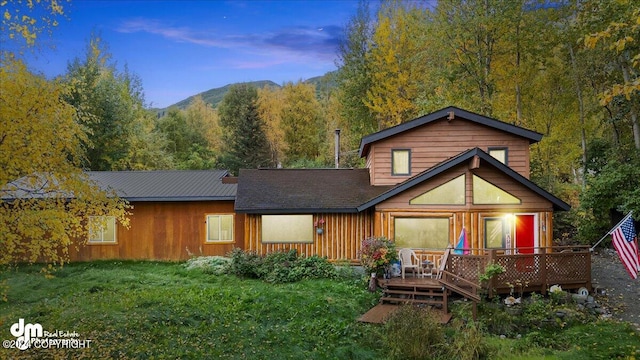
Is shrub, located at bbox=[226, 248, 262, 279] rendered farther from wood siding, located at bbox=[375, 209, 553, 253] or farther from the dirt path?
the dirt path

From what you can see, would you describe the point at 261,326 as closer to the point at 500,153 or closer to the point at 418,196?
the point at 418,196

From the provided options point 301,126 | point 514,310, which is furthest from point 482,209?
point 301,126

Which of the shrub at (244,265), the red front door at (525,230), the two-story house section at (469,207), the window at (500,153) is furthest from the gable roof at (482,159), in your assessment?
the shrub at (244,265)

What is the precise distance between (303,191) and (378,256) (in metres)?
4.58

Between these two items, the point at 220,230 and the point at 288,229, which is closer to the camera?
the point at 288,229

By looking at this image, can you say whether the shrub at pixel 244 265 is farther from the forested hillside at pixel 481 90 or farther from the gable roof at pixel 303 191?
the forested hillside at pixel 481 90

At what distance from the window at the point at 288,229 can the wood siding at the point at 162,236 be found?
5.48ft

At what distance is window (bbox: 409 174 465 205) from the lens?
44.1 feet

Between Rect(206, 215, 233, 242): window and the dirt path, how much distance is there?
39.3ft

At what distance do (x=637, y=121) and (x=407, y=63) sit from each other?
43.3 feet

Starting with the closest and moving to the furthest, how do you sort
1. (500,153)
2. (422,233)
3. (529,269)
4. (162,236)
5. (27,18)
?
(27,18), (529,269), (422,233), (500,153), (162,236)

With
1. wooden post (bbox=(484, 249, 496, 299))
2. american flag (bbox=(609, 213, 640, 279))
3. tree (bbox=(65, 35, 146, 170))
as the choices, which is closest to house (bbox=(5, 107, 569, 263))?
wooden post (bbox=(484, 249, 496, 299))

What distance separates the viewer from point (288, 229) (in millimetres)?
15086

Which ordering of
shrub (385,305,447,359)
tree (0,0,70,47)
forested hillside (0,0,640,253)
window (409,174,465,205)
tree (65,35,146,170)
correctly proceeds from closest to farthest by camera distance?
1. tree (0,0,70,47)
2. shrub (385,305,447,359)
3. window (409,174,465,205)
4. forested hillside (0,0,640,253)
5. tree (65,35,146,170)
